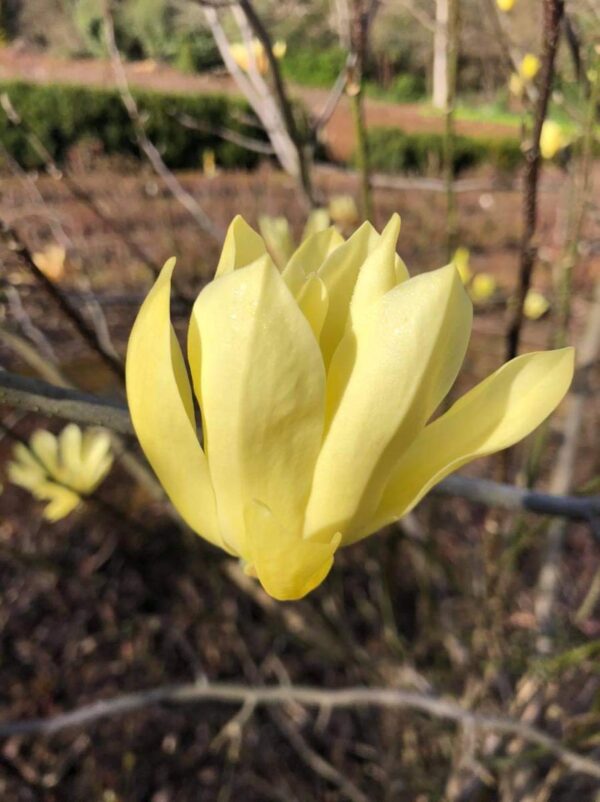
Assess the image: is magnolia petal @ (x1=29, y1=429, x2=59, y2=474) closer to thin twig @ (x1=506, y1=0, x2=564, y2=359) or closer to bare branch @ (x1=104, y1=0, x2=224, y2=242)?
bare branch @ (x1=104, y1=0, x2=224, y2=242)

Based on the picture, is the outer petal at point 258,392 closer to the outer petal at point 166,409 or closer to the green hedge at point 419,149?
the outer petal at point 166,409

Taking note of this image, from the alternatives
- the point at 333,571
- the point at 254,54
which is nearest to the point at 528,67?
the point at 254,54

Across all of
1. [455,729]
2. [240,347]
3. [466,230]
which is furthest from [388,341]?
[466,230]

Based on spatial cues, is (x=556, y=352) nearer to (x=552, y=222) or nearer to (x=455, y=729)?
(x=455, y=729)

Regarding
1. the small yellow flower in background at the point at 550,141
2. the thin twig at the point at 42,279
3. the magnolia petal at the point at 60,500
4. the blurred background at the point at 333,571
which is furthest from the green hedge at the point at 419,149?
the thin twig at the point at 42,279

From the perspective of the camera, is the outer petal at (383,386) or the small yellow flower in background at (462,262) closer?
the outer petal at (383,386)

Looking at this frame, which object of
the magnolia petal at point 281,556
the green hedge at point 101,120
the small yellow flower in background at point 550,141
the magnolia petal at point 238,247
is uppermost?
the magnolia petal at point 238,247
